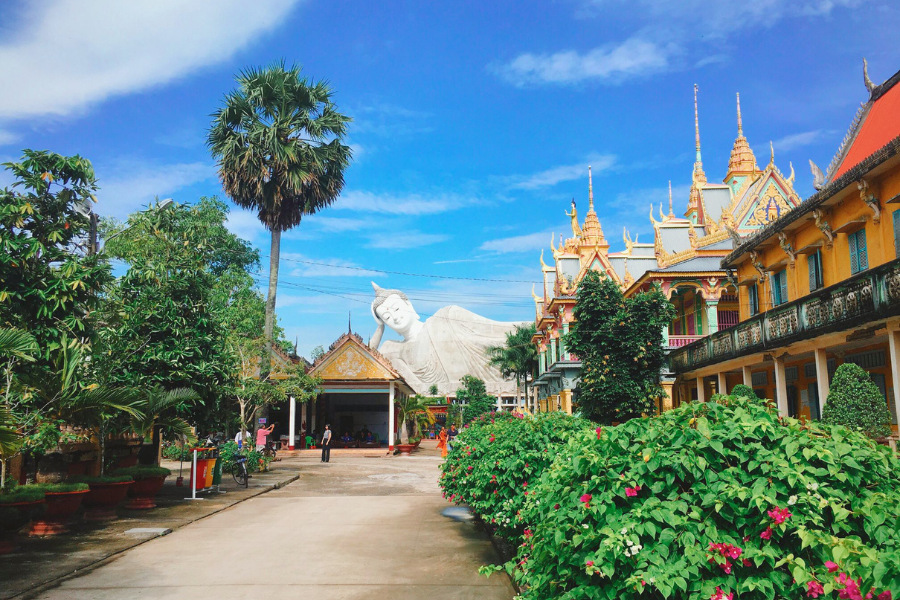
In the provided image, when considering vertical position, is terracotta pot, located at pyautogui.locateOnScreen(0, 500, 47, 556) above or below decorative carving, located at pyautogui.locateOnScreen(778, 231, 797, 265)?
below

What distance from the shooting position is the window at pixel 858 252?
15.4 metres

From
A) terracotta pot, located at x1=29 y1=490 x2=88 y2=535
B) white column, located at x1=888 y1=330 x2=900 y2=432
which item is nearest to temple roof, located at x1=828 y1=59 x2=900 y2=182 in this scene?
white column, located at x1=888 y1=330 x2=900 y2=432

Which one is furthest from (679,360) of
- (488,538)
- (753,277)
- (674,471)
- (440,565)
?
(674,471)

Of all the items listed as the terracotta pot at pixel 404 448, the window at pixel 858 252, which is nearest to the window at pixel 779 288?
the window at pixel 858 252

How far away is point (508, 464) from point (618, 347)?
1504 centimetres

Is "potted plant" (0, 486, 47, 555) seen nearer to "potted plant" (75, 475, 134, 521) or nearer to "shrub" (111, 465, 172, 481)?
"potted plant" (75, 475, 134, 521)

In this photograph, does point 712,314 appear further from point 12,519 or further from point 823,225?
point 12,519

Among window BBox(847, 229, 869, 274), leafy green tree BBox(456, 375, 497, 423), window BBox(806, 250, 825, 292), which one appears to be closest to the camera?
window BBox(847, 229, 869, 274)

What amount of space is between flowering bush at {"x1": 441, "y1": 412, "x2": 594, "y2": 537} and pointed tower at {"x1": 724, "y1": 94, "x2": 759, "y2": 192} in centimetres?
2429

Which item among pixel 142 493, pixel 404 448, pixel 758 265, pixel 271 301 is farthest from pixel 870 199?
pixel 404 448

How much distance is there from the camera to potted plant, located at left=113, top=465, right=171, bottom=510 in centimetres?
1270

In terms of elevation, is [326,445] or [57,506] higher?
[57,506]

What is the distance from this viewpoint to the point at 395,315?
78.2 m

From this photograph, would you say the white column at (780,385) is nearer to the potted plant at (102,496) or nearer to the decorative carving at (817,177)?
the decorative carving at (817,177)
